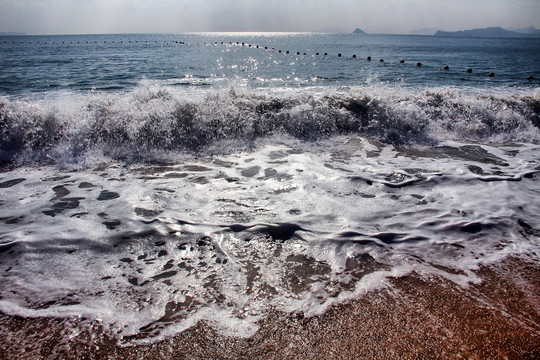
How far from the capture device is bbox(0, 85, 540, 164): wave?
6406 millimetres

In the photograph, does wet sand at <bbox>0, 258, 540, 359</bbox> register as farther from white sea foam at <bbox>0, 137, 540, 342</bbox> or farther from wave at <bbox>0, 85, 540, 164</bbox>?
wave at <bbox>0, 85, 540, 164</bbox>

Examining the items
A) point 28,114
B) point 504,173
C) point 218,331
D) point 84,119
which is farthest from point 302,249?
point 28,114

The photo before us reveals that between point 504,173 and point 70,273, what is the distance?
6.26 meters

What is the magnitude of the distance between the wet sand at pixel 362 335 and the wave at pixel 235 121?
4207mm

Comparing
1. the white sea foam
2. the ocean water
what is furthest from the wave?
the white sea foam

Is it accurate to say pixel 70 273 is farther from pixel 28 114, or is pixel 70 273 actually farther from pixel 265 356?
pixel 28 114

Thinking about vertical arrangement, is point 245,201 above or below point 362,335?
above

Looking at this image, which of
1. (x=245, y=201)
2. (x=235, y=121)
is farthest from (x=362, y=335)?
(x=235, y=121)

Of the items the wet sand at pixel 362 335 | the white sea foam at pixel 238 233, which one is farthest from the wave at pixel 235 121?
the wet sand at pixel 362 335

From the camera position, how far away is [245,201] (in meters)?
4.10

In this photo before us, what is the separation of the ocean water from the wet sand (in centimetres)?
11

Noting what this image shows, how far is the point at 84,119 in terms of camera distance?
6.69m

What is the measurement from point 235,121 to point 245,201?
3.76m

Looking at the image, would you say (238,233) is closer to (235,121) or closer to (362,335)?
(362,335)
